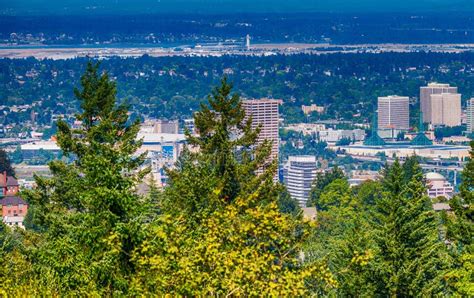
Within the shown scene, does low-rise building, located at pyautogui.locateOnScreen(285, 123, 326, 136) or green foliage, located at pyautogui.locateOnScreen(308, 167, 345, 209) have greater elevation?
green foliage, located at pyautogui.locateOnScreen(308, 167, 345, 209)

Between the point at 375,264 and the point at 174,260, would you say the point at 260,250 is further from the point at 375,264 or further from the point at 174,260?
the point at 375,264

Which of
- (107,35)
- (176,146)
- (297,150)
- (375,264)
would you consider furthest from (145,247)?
(107,35)

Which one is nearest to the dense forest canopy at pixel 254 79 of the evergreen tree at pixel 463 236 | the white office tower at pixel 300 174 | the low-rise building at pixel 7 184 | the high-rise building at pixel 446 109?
the high-rise building at pixel 446 109

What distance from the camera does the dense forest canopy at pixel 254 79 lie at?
112562mm

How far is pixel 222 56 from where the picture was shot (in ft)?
475

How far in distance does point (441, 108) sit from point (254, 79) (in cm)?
2924

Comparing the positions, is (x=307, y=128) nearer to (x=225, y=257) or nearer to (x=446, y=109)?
(x=446, y=109)

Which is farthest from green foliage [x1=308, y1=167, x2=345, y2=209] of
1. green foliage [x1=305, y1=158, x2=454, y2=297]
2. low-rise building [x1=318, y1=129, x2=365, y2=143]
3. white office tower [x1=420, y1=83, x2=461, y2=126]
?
white office tower [x1=420, y1=83, x2=461, y2=126]

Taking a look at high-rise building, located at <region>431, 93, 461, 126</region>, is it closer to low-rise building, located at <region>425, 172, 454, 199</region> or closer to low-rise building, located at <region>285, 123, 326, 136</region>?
low-rise building, located at <region>285, 123, 326, 136</region>

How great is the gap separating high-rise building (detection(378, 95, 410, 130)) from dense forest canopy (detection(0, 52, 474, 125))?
0.89 m

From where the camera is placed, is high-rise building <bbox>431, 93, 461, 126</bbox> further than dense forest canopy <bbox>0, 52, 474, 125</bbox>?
No

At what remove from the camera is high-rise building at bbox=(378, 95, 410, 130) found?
99.9m

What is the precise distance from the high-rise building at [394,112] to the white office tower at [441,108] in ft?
4.00

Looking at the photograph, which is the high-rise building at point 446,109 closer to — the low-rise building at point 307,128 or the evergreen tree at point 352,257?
the low-rise building at point 307,128
